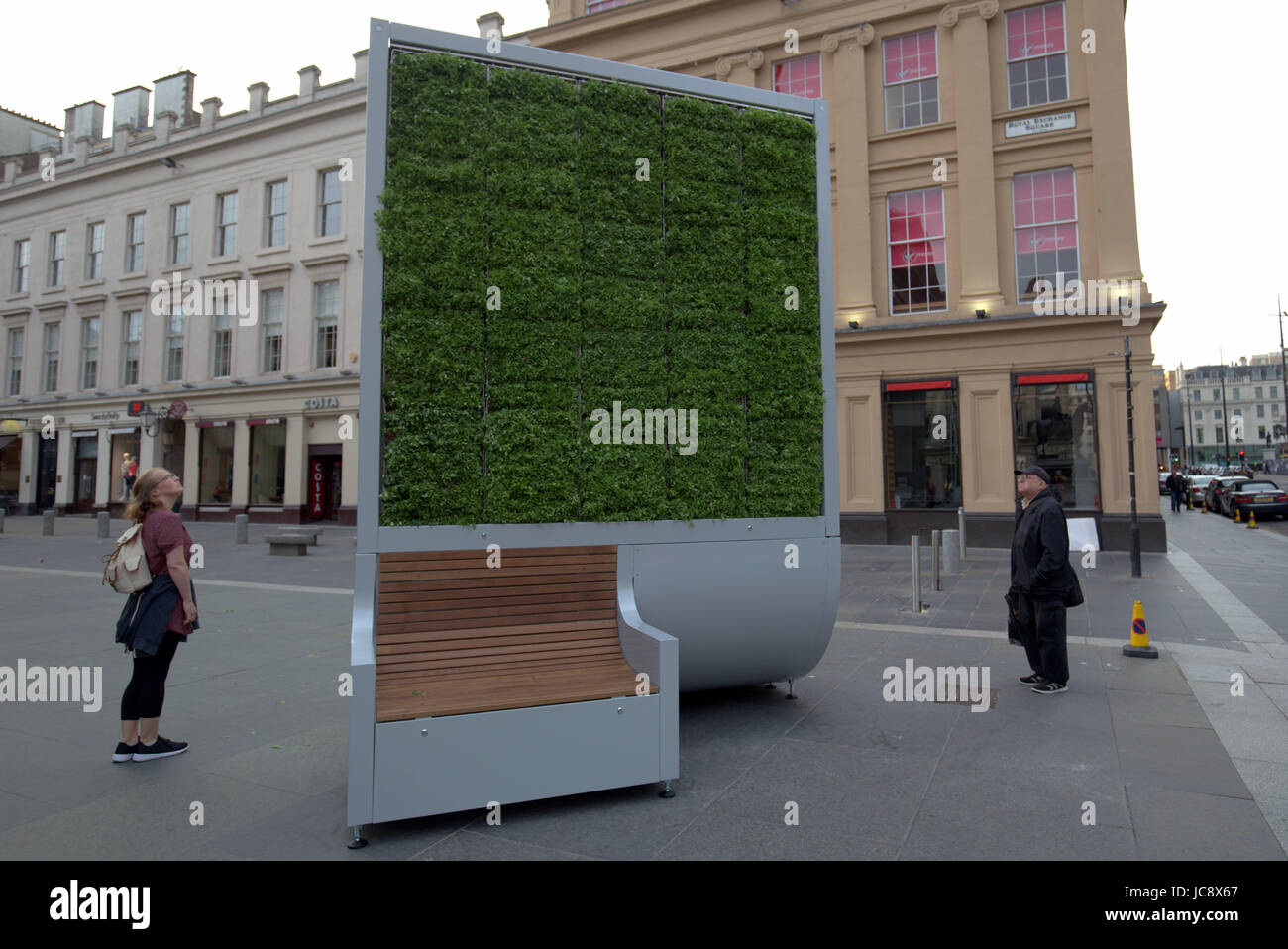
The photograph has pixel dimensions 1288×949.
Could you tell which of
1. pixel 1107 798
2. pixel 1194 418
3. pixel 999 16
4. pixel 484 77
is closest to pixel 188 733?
pixel 484 77

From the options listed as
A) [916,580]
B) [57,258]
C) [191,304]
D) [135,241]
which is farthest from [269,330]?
[916,580]

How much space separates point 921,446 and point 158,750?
18.7 m

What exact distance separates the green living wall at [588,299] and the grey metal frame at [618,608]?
113mm

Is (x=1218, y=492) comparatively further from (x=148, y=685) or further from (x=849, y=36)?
(x=148, y=685)

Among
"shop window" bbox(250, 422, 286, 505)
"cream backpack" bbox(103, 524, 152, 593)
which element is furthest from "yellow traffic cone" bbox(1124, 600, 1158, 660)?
"shop window" bbox(250, 422, 286, 505)

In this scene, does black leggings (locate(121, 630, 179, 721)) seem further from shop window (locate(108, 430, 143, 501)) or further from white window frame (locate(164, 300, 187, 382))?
shop window (locate(108, 430, 143, 501))

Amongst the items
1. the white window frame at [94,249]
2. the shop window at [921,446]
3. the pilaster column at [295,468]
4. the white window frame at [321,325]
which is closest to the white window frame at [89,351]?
the white window frame at [94,249]

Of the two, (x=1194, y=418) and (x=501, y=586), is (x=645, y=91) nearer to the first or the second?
(x=501, y=586)

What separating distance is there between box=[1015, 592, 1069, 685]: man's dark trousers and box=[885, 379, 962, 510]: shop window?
45.5 feet

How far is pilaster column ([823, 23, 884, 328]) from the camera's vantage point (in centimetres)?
2100

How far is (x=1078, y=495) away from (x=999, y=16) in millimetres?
12488

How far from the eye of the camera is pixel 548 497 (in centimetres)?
517

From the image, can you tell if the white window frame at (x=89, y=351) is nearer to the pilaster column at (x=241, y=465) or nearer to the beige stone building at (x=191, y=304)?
the beige stone building at (x=191, y=304)

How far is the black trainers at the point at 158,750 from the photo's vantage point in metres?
4.92
